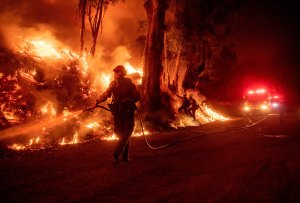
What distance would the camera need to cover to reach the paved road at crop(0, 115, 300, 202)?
4266 millimetres

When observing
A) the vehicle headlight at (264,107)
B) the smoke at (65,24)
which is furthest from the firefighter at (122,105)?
the vehicle headlight at (264,107)

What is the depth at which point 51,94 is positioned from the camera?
1209 centimetres

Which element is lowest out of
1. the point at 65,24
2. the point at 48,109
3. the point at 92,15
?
the point at 48,109

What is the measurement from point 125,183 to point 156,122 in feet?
31.6

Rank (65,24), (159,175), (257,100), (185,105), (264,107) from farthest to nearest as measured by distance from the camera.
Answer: (257,100) < (264,107) < (185,105) < (65,24) < (159,175)

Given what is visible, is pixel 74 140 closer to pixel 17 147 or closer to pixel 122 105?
pixel 17 147

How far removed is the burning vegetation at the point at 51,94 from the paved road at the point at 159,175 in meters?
2.07

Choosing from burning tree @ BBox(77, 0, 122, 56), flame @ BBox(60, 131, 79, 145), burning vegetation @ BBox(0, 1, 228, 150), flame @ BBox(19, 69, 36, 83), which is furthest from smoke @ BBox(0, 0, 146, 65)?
flame @ BBox(60, 131, 79, 145)

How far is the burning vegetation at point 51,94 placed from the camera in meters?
9.97

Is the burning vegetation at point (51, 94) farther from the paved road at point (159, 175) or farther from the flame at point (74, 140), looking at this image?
the paved road at point (159, 175)

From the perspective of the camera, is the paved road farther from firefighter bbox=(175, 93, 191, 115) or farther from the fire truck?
the fire truck

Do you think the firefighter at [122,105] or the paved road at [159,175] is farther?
the firefighter at [122,105]

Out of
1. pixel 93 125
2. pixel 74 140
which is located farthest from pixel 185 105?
pixel 74 140

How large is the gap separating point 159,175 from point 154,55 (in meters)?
10.7
